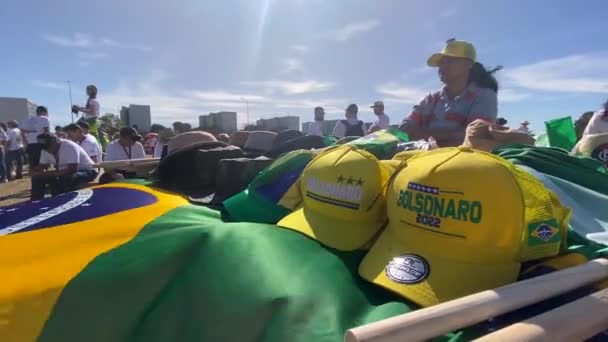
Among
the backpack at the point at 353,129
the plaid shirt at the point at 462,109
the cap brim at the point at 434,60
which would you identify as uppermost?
the cap brim at the point at 434,60

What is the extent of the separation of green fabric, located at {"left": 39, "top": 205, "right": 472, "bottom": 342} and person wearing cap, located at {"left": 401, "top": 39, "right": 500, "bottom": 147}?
165 centimetres

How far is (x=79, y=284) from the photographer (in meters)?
0.94

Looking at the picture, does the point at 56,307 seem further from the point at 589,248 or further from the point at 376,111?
the point at 376,111

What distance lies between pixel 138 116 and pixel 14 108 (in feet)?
20.2

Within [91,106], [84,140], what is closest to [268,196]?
[84,140]

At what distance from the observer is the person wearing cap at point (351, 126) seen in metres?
6.20

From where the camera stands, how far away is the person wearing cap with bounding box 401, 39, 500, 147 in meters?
2.49

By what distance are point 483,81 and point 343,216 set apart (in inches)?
73.3

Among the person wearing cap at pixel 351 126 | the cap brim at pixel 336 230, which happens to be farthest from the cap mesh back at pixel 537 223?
the person wearing cap at pixel 351 126

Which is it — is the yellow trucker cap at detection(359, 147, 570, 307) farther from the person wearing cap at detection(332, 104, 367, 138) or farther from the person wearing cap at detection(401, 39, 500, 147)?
the person wearing cap at detection(332, 104, 367, 138)

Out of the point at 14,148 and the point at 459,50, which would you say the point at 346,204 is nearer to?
the point at 459,50

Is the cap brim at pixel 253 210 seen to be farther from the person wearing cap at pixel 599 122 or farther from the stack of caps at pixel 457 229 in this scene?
the person wearing cap at pixel 599 122

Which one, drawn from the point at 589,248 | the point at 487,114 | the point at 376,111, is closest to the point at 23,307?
the point at 589,248

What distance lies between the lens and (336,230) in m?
1.15
